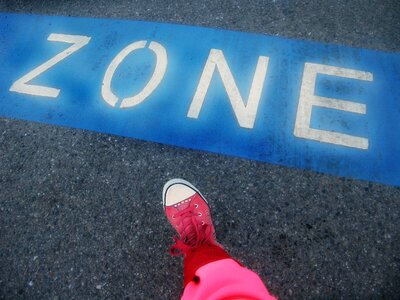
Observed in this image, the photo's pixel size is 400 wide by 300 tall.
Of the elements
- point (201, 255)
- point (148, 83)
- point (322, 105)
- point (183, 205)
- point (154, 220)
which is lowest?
point (154, 220)

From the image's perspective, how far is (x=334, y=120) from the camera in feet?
8.63

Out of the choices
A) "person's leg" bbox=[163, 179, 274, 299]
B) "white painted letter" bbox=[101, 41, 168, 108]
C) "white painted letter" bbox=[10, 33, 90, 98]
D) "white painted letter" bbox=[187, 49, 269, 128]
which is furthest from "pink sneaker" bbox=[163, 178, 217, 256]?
"white painted letter" bbox=[10, 33, 90, 98]

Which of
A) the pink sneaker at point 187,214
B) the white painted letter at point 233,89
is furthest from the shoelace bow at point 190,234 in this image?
the white painted letter at point 233,89

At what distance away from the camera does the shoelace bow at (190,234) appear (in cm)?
213

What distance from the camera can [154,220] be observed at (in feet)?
8.01

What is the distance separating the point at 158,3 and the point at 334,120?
2306 millimetres

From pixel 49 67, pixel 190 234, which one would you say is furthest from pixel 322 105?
pixel 49 67

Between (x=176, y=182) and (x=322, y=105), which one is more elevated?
(x=322, y=105)

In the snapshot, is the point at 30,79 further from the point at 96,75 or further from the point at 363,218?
the point at 363,218

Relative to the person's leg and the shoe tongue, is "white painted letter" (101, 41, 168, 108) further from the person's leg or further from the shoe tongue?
the shoe tongue

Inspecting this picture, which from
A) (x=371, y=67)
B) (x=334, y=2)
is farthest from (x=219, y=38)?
A: (x=371, y=67)

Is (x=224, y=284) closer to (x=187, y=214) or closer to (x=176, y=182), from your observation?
(x=187, y=214)

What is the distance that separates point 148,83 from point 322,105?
5.32ft

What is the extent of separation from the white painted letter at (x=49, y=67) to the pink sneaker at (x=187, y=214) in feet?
5.33
